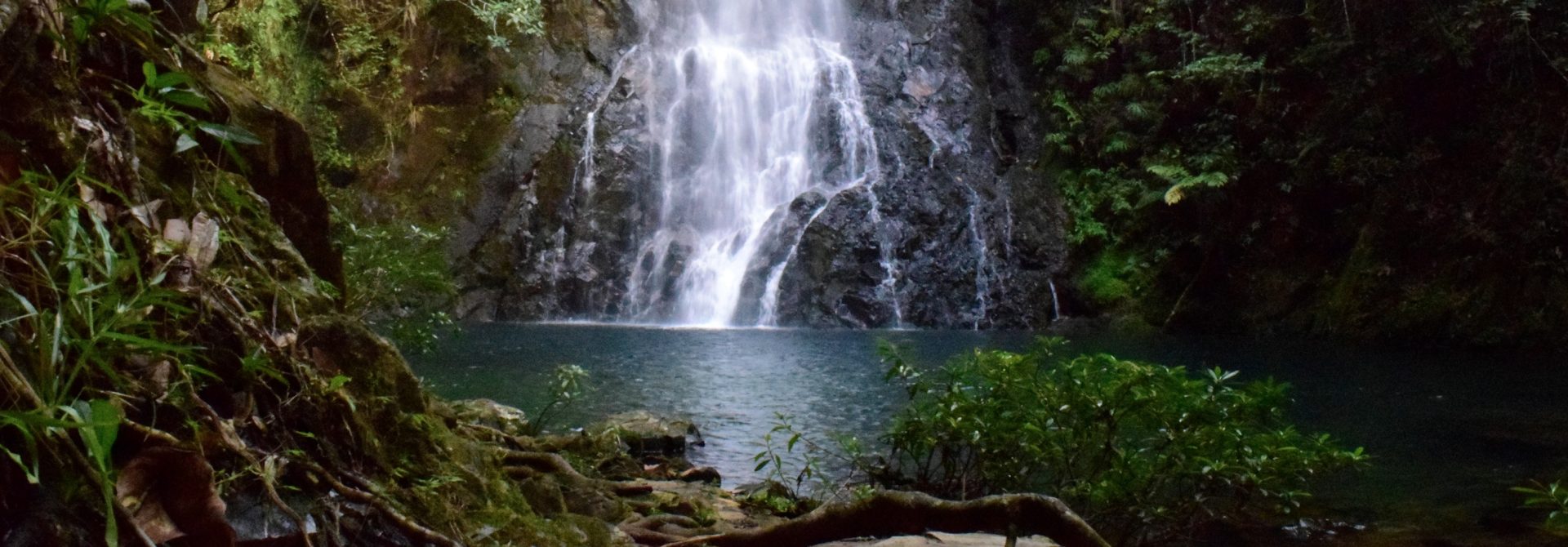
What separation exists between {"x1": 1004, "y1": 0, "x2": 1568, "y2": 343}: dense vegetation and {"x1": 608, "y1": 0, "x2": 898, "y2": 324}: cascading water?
15.0ft

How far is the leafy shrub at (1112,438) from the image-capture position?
3.33 metres

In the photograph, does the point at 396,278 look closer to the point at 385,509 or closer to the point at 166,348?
the point at 385,509

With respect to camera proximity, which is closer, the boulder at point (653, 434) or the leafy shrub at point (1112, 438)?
the leafy shrub at point (1112, 438)

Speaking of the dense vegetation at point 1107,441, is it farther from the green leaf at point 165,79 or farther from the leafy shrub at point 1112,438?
the green leaf at point 165,79

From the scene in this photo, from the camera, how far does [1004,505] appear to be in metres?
2.37

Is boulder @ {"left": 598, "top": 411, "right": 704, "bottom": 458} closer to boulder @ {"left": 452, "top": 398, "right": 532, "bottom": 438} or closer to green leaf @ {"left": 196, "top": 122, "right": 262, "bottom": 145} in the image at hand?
boulder @ {"left": 452, "top": 398, "right": 532, "bottom": 438}

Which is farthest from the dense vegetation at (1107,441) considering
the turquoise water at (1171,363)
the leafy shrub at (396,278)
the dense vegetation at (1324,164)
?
the dense vegetation at (1324,164)

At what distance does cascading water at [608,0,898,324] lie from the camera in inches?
661

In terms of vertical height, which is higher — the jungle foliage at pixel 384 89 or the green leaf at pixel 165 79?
the jungle foliage at pixel 384 89

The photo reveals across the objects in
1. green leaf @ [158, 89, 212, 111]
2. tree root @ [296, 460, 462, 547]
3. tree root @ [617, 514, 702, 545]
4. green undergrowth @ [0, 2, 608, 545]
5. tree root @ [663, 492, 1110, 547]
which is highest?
green leaf @ [158, 89, 212, 111]

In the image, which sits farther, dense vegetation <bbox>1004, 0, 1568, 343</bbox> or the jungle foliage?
the jungle foliage

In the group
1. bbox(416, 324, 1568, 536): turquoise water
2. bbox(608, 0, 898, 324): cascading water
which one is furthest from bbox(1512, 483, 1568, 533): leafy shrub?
bbox(608, 0, 898, 324): cascading water

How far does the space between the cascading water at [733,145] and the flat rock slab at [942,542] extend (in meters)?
13.4

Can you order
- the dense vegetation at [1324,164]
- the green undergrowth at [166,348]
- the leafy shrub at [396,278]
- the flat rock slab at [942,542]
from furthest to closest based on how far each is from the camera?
the dense vegetation at [1324,164]
the leafy shrub at [396,278]
the flat rock slab at [942,542]
the green undergrowth at [166,348]
